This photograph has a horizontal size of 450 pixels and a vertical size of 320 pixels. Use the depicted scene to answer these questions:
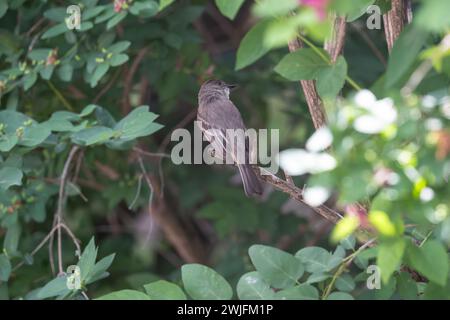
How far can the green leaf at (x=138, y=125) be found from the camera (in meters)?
3.84

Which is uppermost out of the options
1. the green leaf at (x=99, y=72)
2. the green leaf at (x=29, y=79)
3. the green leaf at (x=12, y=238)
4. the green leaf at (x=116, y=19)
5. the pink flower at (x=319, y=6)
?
the pink flower at (x=319, y=6)

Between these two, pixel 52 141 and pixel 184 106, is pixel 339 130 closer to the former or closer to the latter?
pixel 52 141

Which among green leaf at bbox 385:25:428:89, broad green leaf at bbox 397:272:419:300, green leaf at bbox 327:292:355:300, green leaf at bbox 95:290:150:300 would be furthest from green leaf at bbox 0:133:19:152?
green leaf at bbox 385:25:428:89

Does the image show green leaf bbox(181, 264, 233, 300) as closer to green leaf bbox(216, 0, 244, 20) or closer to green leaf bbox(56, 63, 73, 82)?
green leaf bbox(216, 0, 244, 20)

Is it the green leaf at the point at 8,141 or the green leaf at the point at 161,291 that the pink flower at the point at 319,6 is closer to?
the green leaf at the point at 161,291

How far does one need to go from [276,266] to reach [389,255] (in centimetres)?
84

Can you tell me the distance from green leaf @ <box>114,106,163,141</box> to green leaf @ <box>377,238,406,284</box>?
1730 millimetres

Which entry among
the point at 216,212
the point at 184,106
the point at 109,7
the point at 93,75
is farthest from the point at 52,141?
the point at 184,106

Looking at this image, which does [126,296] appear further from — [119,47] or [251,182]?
[119,47]

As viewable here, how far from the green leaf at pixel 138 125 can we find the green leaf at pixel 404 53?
64.3 inches

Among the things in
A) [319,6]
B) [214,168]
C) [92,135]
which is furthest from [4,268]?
[214,168]

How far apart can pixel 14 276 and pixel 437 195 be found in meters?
3.19

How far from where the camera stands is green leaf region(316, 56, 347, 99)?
2.84m

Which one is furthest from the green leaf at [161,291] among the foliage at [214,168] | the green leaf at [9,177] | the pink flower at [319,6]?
the pink flower at [319,6]
